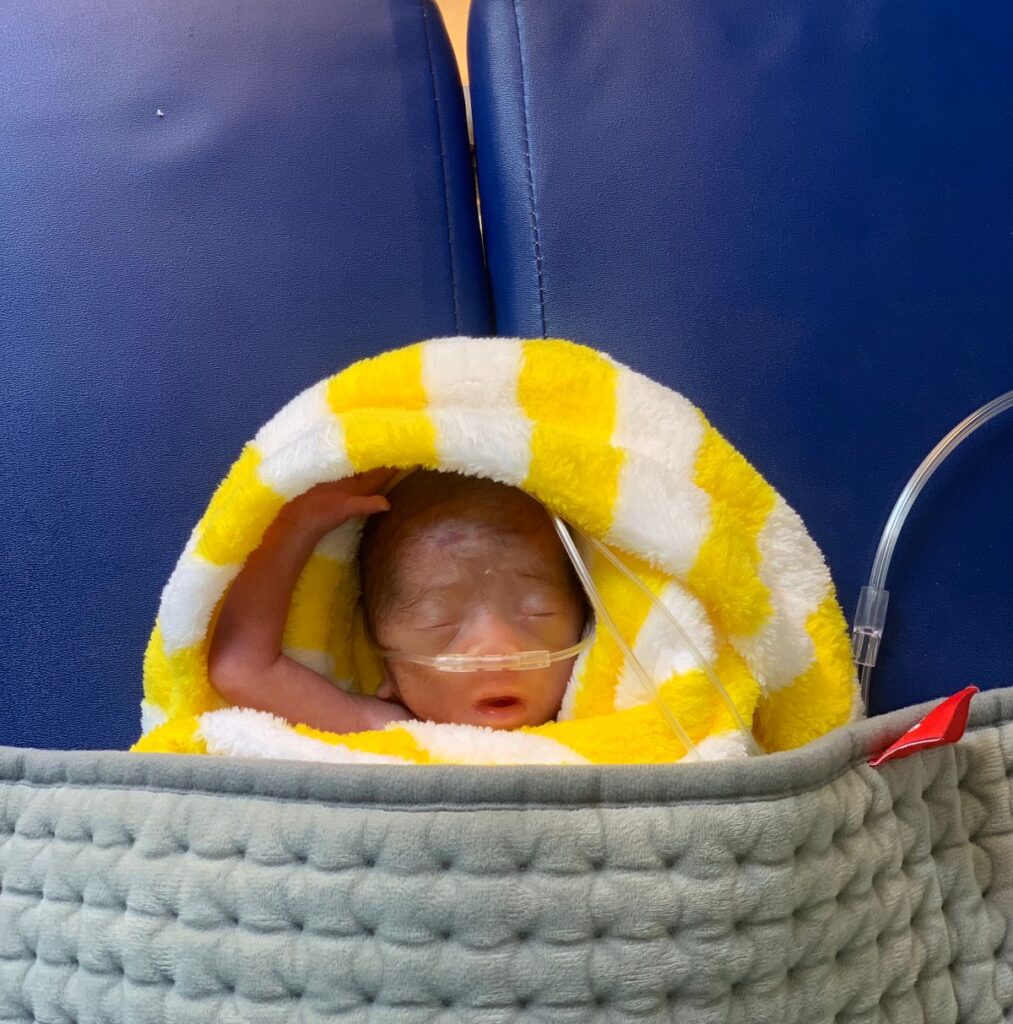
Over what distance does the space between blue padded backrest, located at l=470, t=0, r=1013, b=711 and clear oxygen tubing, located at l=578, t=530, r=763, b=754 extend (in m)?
0.18

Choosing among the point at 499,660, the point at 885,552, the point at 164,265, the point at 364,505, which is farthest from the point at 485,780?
the point at 164,265

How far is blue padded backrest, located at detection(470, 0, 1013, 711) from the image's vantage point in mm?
938

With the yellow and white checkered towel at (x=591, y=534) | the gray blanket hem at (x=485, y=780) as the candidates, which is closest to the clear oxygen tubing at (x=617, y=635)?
the yellow and white checkered towel at (x=591, y=534)

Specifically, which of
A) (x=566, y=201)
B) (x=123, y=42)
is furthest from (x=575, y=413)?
(x=123, y=42)

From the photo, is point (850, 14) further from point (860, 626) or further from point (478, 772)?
point (478, 772)

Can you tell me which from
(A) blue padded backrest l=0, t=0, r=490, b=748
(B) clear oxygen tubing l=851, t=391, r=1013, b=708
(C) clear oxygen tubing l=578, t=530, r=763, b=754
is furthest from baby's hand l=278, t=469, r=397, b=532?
(B) clear oxygen tubing l=851, t=391, r=1013, b=708

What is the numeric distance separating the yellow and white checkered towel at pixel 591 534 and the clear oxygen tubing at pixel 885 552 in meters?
0.04

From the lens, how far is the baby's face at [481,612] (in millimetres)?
887

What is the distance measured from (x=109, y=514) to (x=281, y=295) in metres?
0.26

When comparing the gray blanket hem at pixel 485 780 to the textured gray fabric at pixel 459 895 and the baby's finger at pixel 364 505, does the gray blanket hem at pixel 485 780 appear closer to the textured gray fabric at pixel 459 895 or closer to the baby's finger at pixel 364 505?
the textured gray fabric at pixel 459 895

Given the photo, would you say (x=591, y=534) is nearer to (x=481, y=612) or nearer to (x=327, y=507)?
(x=481, y=612)

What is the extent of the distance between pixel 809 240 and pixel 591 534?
A: 1.25 feet

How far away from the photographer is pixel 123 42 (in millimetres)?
985

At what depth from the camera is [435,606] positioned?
2.92 ft
